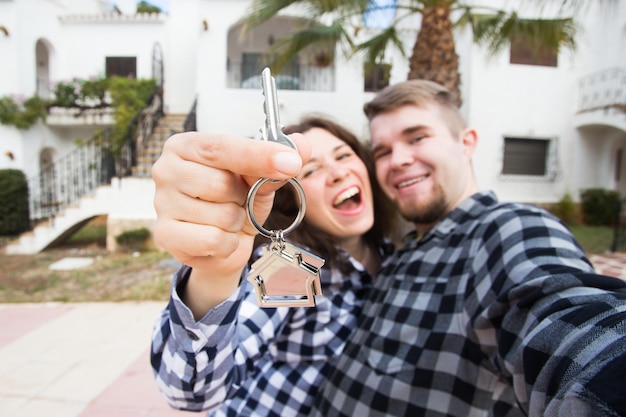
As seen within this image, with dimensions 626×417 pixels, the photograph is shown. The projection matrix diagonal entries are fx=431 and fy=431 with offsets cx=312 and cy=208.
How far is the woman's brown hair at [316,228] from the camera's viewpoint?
1.66 m

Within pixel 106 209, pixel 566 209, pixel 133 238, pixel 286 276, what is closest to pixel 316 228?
pixel 286 276

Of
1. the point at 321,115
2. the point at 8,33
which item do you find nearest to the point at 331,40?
the point at 321,115

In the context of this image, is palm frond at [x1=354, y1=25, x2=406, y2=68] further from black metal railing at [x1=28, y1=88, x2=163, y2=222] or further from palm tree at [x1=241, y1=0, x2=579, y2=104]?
black metal railing at [x1=28, y1=88, x2=163, y2=222]

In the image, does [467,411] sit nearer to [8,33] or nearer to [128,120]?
[128,120]

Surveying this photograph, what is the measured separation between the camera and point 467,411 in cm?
110

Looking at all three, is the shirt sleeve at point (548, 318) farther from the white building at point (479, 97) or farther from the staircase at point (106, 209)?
the white building at point (479, 97)

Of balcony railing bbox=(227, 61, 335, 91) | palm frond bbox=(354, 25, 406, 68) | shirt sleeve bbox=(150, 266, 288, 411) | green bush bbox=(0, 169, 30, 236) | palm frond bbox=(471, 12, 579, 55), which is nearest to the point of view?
shirt sleeve bbox=(150, 266, 288, 411)

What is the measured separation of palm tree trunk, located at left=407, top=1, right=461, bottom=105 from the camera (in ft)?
18.5

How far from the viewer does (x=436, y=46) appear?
568 centimetres

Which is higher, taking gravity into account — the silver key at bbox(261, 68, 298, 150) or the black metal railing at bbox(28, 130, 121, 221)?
the silver key at bbox(261, 68, 298, 150)

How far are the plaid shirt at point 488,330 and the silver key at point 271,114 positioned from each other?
581mm

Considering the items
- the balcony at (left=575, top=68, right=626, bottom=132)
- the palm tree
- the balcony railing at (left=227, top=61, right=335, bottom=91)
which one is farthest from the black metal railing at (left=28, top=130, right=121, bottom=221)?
the balcony at (left=575, top=68, right=626, bottom=132)

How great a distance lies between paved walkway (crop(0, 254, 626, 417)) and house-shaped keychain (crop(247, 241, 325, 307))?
9.15ft

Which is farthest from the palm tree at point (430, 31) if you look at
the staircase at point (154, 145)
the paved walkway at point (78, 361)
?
the paved walkway at point (78, 361)
